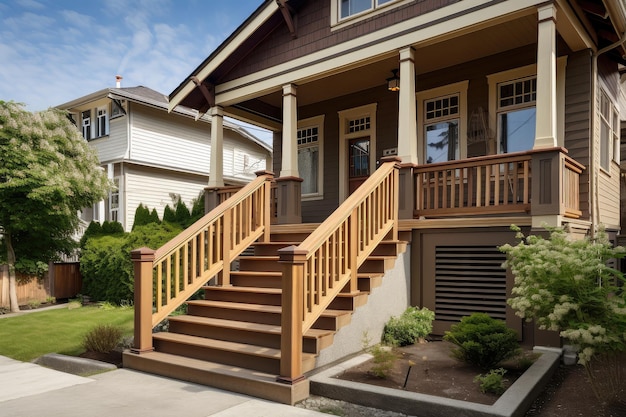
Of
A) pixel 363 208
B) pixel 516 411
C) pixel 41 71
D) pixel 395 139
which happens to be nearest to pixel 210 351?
pixel 363 208

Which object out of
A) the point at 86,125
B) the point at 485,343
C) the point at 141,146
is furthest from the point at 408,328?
the point at 86,125

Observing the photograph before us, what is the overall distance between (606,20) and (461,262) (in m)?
4.16

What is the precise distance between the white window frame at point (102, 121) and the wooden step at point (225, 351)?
13.7m

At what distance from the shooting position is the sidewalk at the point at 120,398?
12.6ft

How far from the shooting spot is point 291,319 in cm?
409

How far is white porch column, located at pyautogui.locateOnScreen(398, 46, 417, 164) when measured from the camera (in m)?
6.90

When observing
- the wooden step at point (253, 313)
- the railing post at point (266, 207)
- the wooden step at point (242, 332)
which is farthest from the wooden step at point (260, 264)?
the wooden step at point (242, 332)

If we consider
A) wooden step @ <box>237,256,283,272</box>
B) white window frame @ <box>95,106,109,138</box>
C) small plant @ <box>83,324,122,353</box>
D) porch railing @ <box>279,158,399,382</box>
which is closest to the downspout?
porch railing @ <box>279,158,399,382</box>

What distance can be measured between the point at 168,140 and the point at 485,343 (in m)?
15.7

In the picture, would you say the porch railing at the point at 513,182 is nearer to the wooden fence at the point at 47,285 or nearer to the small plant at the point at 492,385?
the small plant at the point at 492,385

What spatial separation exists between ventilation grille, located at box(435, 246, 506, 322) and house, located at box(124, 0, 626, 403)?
3 centimetres

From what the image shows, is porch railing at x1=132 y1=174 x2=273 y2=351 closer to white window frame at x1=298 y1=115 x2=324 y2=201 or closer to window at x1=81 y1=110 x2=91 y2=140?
white window frame at x1=298 y1=115 x2=324 y2=201

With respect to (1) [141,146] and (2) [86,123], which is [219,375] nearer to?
(1) [141,146]

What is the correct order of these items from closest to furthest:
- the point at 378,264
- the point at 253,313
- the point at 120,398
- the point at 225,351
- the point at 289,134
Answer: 1. the point at 120,398
2. the point at 225,351
3. the point at 253,313
4. the point at 378,264
5. the point at 289,134
